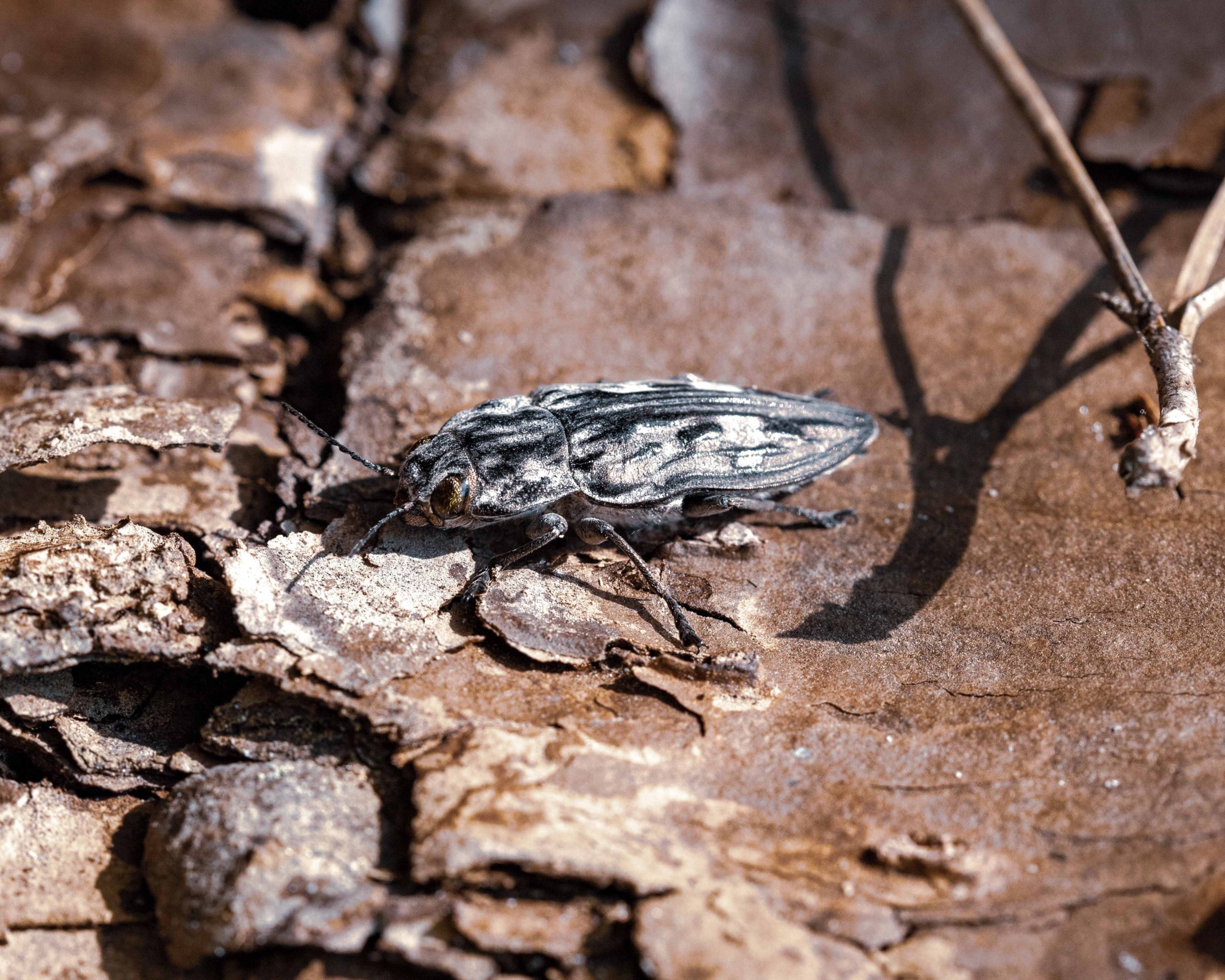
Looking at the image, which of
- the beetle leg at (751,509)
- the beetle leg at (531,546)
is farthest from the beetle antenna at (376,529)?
the beetle leg at (751,509)

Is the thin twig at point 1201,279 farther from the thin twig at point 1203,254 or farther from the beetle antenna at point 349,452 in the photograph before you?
the beetle antenna at point 349,452

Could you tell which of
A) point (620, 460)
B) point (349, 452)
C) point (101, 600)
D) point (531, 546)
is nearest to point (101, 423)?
point (101, 600)

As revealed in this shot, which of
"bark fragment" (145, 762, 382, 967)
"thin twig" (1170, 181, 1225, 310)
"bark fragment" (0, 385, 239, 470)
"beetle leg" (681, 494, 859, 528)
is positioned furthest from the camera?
"thin twig" (1170, 181, 1225, 310)

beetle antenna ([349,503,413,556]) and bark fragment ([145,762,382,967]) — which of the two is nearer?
bark fragment ([145,762,382,967])

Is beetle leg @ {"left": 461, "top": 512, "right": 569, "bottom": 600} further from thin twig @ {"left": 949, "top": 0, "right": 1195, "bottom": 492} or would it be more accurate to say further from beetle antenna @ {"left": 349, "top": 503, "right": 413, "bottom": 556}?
thin twig @ {"left": 949, "top": 0, "right": 1195, "bottom": 492}

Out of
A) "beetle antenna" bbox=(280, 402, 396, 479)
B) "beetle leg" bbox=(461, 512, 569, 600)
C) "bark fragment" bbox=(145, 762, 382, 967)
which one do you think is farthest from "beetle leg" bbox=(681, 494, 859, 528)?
"bark fragment" bbox=(145, 762, 382, 967)

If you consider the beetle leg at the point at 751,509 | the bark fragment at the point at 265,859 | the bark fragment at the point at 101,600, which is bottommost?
the bark fragment at the point at 265,859

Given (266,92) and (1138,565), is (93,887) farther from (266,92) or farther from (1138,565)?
(266,92)
